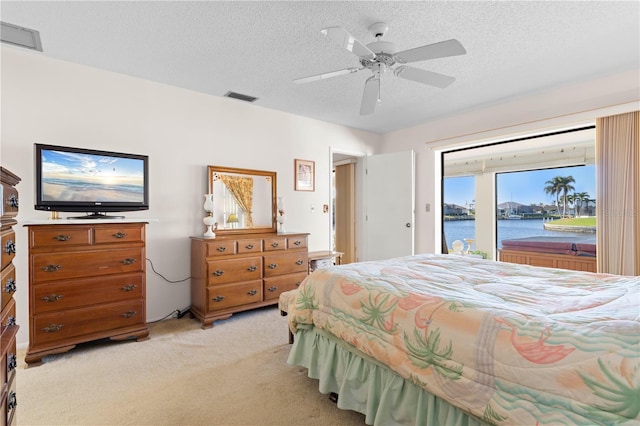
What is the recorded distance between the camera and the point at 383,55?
2.11 meters

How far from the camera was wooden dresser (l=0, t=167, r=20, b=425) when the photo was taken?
34.5 inches

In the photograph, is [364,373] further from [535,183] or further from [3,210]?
[535,183]

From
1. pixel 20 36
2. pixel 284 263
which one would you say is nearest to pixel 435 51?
pixel 284 263

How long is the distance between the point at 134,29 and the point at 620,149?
4450 millimetres

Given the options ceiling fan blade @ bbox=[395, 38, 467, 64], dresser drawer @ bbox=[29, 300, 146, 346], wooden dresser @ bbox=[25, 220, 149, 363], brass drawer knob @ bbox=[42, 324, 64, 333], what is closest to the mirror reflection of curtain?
wooden dresser @ bbox=[25, 220, 149, 363]

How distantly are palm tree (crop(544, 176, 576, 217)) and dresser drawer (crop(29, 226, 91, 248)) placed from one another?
6.73m

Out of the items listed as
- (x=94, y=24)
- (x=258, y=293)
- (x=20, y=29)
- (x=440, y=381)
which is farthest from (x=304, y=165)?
(x=440, y=381)

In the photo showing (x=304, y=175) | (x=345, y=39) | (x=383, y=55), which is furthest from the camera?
(x=304, y=175)

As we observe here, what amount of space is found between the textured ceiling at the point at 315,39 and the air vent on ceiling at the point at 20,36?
2.8 inches

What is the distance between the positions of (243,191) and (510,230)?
5.07 m

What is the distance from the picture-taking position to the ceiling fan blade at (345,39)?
169 centimetres

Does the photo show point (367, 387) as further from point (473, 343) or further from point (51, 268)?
point (51, 268)

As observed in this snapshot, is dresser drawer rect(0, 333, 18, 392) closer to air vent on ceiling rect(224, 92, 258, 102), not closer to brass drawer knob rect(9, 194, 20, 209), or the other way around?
brass drawer knob rect(9, 194, 20, 209)

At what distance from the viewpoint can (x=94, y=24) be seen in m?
2.15
